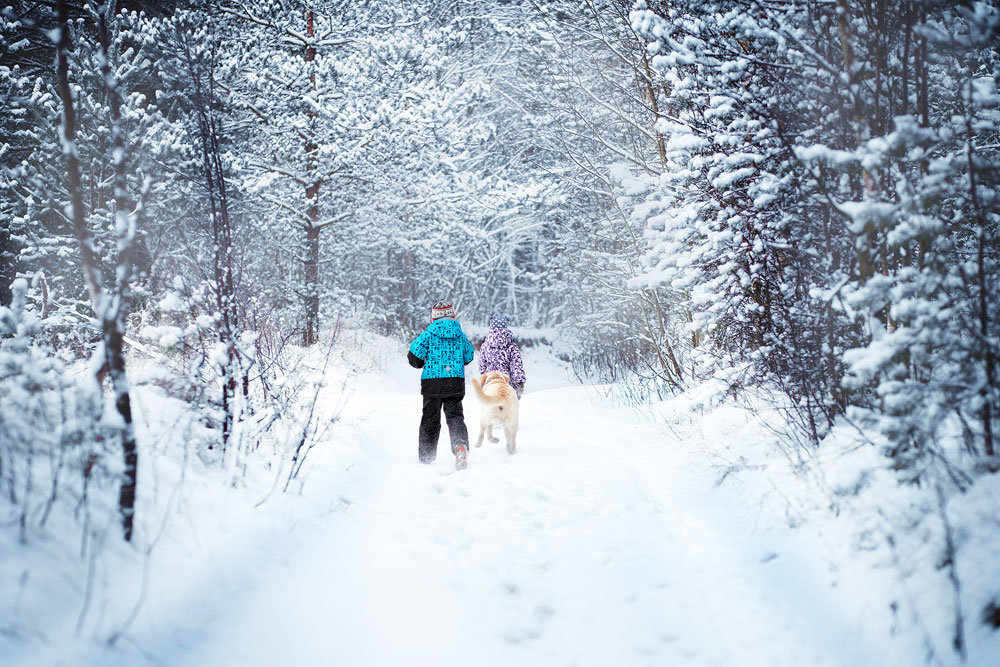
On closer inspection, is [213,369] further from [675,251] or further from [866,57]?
[866,57]

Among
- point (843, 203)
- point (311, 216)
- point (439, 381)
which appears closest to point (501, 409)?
point (439, 381)

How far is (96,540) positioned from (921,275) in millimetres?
3816

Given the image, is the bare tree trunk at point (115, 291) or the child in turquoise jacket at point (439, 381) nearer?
the bare tree trunk at point (115, 291)

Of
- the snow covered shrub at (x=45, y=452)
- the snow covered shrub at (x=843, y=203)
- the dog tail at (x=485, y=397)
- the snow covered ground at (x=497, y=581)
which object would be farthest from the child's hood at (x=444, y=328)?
the snow covered shrub at (x=45, y=452)

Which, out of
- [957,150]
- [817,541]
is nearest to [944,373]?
[817,541]

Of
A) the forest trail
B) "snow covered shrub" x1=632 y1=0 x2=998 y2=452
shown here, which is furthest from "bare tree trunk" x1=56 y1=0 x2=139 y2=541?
"snow covered shrub" x1=632 y1=0 x2=998 y2=452

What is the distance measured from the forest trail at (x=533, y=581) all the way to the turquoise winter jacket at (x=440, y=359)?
1.01 m

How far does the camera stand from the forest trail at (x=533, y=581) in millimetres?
2229

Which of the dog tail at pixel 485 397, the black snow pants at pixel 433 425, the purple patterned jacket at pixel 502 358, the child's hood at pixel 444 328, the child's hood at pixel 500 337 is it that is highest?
the child's hood at pixel 444 328

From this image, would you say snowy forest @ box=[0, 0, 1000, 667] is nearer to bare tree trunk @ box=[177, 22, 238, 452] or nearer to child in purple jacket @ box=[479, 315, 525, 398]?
bare tree trunk @ box=[177, 22, 238, 452]

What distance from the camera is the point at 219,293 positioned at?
13.2ft

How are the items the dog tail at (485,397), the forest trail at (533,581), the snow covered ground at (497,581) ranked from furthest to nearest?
the dog tail at (485,397), the forest trail at (533,581), the snow covered ground at (497,581)

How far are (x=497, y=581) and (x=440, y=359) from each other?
2.87m

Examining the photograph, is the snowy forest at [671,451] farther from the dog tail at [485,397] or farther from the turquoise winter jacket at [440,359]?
the turquoise winter jacket at [440,359]
